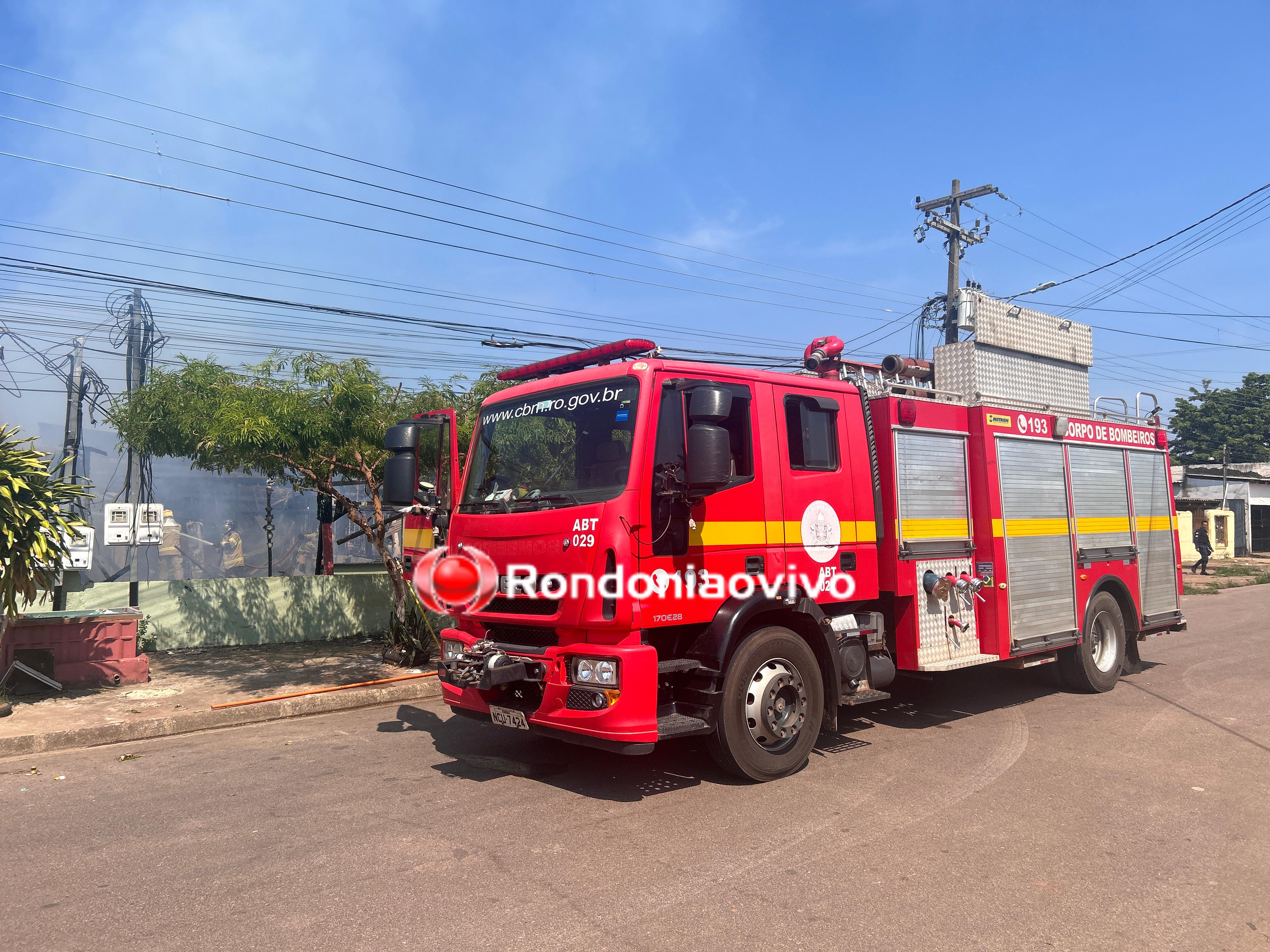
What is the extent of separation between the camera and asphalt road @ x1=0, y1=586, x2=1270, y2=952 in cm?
356

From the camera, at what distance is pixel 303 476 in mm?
10656

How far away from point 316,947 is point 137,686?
682cm

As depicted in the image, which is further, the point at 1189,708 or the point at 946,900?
the point at 1189,708

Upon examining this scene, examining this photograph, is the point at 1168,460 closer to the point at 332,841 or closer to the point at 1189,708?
the point at 1189,708

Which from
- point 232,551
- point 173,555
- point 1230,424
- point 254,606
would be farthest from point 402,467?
point 1230,424

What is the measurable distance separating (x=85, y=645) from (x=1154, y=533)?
11.4 m

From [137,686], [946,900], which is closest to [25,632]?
[137,686]

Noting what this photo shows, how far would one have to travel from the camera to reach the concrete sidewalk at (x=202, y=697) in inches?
282

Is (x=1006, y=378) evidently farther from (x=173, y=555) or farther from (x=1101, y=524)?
(x=173, y=555)

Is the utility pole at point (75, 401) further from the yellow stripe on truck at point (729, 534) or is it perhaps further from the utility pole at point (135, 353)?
the yellow stripe on truck at point (729, 534)

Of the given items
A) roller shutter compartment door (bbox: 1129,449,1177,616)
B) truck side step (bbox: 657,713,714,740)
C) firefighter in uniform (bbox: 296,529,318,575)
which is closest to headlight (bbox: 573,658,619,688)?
truck side step (bbox: 657,713,714,740)

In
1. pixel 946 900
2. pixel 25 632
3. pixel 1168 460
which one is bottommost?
pixel 946 900

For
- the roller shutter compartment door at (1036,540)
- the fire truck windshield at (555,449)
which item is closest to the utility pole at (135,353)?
the fire truck windshield at (555,449)

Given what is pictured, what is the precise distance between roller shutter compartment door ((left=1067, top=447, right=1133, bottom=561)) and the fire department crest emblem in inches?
132
